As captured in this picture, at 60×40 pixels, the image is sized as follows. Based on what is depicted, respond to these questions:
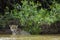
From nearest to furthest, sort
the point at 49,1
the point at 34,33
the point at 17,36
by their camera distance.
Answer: the point at 17,36
the point at 34,33
the point at 49,1

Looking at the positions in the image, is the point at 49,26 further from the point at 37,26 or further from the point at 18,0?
the point at 18,0

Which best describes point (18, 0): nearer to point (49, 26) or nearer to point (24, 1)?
point (24, 1)

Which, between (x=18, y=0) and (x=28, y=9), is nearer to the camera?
(x=28, y=9)

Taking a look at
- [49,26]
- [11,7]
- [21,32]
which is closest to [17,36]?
[21,32]

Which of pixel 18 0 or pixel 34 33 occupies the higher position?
A: pixel 18 0

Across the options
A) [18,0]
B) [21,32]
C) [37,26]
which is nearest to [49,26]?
[37,26]

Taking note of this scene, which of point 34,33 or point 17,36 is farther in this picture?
point 34,33

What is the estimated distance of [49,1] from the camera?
10484 millimetres

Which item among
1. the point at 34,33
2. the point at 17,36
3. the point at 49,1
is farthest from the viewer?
the point at 49,1

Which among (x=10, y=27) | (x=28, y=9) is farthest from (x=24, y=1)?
(x=10, y=27)

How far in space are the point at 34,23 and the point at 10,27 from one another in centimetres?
85

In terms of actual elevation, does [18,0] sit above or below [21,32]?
above

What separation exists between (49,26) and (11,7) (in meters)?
1.82

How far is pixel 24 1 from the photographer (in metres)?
10.0
